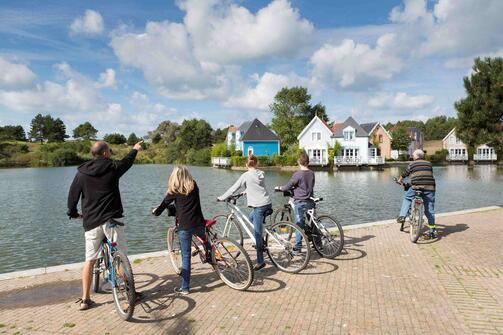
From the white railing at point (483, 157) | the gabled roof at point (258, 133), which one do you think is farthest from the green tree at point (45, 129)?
the white railing at point (483, 157)

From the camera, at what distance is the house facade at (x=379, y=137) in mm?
66750

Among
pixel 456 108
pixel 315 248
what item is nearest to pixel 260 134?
pixel 456 108

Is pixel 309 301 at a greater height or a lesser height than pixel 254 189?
lesser

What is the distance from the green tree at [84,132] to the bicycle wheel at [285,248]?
134 m

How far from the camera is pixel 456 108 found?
136 feet

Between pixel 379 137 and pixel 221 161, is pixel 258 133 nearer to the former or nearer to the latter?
pixel 221 161

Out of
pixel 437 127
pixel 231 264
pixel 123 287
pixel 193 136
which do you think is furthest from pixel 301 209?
pixel 437 127

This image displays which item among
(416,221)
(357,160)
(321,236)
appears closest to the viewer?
(321,236)

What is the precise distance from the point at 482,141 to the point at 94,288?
36.6m

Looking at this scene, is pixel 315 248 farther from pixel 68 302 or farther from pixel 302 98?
pixel 302 98

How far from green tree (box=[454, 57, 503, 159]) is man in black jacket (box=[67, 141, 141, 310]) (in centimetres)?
3402

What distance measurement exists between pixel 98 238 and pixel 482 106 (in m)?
41.3

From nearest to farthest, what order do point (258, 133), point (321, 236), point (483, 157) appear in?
point (321, 236), point (258, 133), point (483, 157)

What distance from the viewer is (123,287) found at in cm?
489
